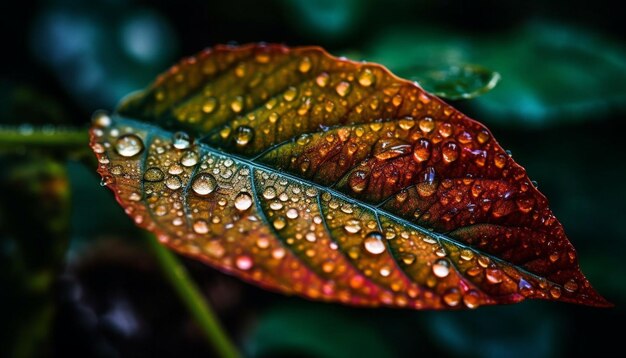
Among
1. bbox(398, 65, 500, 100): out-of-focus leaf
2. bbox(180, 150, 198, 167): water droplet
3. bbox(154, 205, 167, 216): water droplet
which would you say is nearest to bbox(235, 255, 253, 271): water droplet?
bbox(154, 205, 167, 216): water droplet

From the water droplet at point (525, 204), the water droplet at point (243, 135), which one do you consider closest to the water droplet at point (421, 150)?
the water droplet at point (525, 204)

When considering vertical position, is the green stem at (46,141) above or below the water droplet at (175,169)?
below

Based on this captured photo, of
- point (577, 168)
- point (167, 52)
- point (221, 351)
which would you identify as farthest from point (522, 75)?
point (167, 52)

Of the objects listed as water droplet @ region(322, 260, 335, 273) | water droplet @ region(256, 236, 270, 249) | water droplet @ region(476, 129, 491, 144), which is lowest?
water droplet @ region(322, 260, 335, 273)

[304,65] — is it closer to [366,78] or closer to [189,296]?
[366,78]

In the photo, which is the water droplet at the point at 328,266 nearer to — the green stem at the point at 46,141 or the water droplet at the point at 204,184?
the water droplet at the point at 204,184

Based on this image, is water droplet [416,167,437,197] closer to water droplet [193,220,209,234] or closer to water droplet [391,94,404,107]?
water droplet [391,94,404,107]

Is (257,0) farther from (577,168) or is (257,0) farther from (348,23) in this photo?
(577,168)
